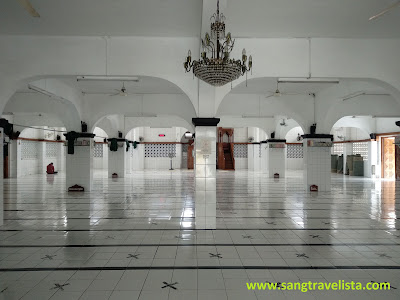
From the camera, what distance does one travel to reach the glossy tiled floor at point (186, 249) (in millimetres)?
3652

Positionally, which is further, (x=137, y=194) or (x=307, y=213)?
(x=137, y=194)

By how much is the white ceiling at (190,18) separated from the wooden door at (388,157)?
13.0 metres

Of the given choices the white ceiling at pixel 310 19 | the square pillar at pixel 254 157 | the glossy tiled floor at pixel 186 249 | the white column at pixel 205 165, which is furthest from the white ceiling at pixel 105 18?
the square pillar at pixel 254 157

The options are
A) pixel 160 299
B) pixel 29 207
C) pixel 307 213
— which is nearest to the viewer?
pixel 160 299

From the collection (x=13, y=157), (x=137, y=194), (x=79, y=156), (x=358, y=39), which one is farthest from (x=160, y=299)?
(x=13, y=157)

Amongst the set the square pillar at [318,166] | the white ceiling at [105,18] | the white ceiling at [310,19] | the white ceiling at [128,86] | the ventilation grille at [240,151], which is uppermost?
the white ceiling at [105,18]

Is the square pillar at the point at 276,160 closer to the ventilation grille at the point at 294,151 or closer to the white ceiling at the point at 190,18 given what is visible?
the ventilation grille at the point at 294,151

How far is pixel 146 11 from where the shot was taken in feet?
17.5

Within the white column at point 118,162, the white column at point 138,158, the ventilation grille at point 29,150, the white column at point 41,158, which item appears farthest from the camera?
the white column at point 138,158

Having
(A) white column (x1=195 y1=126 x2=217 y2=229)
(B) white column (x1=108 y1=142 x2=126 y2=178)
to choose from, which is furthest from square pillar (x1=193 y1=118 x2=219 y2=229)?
(B) white column (x1=108 y1=142 x2=126 y2=178)

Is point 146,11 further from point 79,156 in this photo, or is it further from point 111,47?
point 79,156

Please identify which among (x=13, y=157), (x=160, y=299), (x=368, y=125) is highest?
(x=368, y=125)

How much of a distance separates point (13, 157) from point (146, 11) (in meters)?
15.7

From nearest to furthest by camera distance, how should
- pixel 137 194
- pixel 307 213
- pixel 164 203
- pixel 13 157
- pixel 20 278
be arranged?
pixel 20 278 < pixel 307 213 < pixel 164 203 < pixel 137 194 < pixel 13 157
